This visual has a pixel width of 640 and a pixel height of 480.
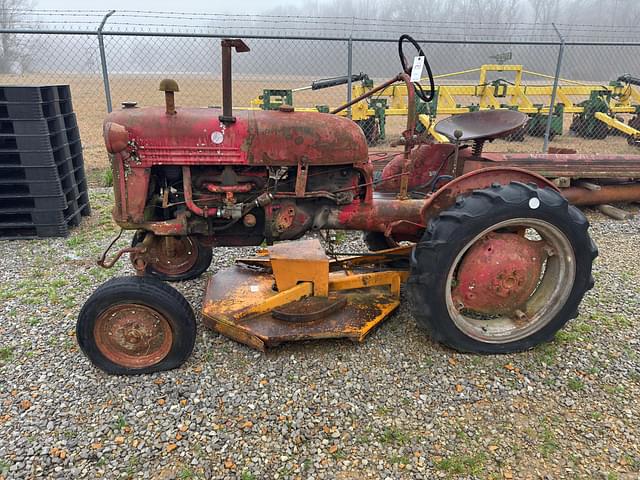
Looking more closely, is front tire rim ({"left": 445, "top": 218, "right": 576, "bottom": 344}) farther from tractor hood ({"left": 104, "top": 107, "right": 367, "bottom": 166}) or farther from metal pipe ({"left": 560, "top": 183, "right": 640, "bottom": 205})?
metal pipe ({"left": 560, "top": 183, "right": 640, "bottom": 205})

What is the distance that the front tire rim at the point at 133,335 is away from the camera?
263 centimetres

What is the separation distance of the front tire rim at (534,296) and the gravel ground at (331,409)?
6.3 inches

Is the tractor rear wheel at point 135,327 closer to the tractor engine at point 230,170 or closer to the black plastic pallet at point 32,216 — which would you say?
the tractor engine at point 230,170

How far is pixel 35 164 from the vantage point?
15.3 ft

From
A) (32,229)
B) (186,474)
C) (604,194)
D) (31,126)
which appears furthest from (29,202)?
(604,194)

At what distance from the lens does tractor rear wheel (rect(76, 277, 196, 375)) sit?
2.56 metres

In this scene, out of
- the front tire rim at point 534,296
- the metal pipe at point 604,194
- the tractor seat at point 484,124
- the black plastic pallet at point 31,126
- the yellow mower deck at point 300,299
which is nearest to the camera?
the front tire rim at point 534,296

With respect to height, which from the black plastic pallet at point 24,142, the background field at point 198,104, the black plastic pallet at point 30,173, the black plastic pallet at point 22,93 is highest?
the black plastic pallet at point 22,93

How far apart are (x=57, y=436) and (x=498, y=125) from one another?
3499 millimetres

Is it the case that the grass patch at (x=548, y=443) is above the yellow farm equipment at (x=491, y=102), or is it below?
below

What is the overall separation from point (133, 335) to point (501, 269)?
215cm

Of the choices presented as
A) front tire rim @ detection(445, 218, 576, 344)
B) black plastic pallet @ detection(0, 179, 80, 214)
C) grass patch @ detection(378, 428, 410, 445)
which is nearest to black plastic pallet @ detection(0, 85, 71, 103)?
black plastic pallet @ detection(0, 179, 80, 214)

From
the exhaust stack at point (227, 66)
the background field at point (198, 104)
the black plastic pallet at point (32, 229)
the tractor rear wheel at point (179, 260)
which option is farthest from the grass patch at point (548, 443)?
the background field at point (198, 104)

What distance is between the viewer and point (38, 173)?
470 cm
